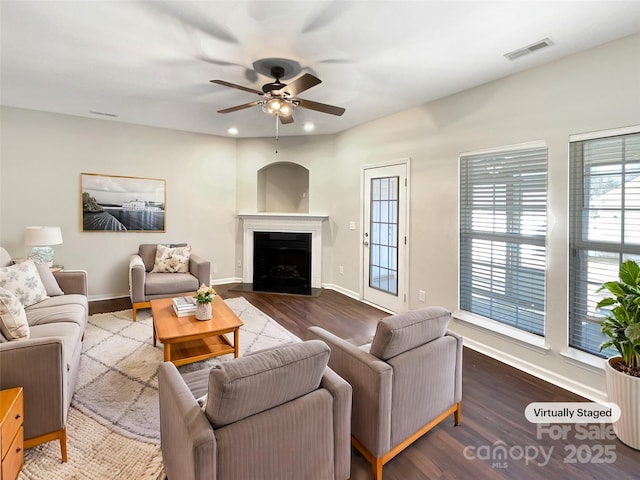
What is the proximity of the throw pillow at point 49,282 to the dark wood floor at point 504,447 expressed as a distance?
3.31 metres

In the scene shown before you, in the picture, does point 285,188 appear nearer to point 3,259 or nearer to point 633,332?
point 3,259

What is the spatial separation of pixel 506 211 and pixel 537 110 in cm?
93

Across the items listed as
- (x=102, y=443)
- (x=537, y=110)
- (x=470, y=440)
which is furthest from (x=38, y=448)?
(x=537, y=110)

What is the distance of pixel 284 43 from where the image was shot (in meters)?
2.65

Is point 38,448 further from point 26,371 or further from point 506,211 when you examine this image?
point 506,211

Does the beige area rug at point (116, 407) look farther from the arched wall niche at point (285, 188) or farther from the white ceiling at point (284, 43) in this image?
the arched wall niche at point (285, 188)

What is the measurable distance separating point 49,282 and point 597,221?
16.4 ft

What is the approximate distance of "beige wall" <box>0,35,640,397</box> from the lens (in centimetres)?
274

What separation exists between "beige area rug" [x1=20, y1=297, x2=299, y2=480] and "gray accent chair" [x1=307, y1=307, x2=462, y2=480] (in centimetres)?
114

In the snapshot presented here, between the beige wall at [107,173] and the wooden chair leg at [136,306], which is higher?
the beige wall at [107,173]

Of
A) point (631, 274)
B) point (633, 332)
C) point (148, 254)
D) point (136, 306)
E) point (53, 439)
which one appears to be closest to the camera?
point (53, 439)

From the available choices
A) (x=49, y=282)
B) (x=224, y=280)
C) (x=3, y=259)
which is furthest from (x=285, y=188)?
(x=3, y=259)

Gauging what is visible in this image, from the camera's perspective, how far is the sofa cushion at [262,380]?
1223mm

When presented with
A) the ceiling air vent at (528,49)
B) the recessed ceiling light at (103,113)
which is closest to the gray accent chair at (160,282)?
the recessed ceiling light at (103,113)
